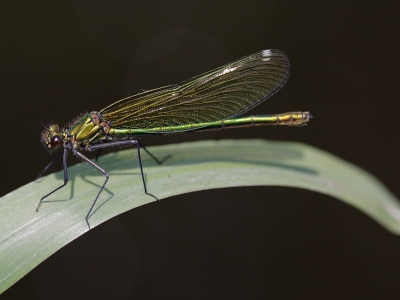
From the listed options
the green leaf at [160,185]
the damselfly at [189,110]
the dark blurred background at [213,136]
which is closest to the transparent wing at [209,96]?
the damselfly at [189,110]

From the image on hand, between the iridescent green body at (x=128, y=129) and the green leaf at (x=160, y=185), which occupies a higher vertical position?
the iridescent green body at (x=128, y=129)

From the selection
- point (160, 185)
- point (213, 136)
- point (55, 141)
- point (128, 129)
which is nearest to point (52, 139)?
point (55, 141)

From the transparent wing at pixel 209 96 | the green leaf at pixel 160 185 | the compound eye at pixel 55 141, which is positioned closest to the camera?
the green leaf at pixel 160 185

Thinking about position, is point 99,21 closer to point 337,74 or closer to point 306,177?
point 337,74

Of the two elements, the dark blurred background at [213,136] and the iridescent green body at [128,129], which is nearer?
the iridescent green body at [128,129]

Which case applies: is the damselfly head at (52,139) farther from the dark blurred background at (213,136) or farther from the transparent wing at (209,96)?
the dark blurred background at (213,136)

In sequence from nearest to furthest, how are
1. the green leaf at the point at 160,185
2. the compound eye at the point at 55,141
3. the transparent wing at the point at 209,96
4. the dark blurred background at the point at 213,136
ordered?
the green leaf at the point at 160,185 → the compound eye at the point at 55,141 → the transparent wing at the point at 209,96 → the dark blurred background at the point at 213,136

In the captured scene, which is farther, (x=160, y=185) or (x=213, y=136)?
(x=213, y=136)

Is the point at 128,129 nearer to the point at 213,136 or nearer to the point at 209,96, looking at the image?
the point at 209,96
